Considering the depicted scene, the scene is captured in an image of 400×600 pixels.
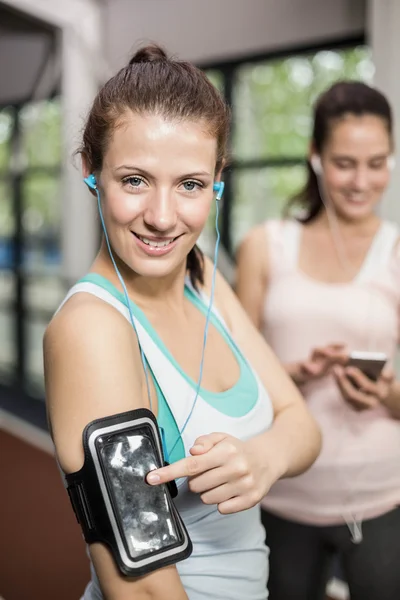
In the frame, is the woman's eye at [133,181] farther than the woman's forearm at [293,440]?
No

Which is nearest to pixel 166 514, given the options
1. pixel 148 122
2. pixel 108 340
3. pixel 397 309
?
pixel 108 340

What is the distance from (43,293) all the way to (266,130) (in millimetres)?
2246

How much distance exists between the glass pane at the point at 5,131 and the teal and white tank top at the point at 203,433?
4550 mm

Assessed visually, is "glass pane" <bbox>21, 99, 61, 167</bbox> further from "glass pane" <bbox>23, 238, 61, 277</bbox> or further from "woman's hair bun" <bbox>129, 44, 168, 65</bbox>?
"woman's hair bun" <bbox>129, 44, 168, 65</bbox>

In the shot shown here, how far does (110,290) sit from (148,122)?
232 millimetres

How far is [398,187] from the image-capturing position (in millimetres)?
2555

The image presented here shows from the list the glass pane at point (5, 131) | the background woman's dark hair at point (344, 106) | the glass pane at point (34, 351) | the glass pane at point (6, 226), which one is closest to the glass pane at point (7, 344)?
the glass pane at point (34, 351)

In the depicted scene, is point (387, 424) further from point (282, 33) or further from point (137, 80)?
point (282, 33)

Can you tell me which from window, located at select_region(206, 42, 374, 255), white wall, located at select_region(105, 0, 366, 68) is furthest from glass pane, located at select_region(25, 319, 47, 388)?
white wall, located at select_region(105, 0, 366, 68)

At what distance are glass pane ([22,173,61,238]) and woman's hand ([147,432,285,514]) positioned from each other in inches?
169

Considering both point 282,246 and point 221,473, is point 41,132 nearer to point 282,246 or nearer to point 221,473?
point 282,246

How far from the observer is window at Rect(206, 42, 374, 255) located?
3.89m

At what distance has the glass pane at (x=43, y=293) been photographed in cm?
507

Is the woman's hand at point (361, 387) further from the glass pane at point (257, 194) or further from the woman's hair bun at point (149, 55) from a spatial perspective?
the glass pane at point (257, 194)
